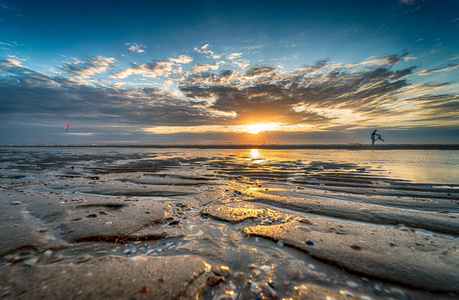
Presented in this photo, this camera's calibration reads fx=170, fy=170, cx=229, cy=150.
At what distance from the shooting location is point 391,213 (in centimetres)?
412

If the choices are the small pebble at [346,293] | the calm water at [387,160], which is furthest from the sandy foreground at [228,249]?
the calm water at [387,160]

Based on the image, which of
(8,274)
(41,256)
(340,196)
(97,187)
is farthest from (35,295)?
(340,196)

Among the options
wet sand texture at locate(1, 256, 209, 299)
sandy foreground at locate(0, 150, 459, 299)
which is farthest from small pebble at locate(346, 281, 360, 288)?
wet sand texture at locate(1, 256, 209, 299)

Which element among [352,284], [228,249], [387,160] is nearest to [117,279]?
[228,249]

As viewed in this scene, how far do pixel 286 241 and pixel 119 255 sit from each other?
105 inches

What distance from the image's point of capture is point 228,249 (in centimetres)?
277

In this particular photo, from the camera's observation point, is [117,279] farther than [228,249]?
No

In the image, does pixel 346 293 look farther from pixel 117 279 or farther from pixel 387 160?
pixel 387 160

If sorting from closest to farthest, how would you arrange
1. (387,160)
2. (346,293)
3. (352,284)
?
(346,293), (352,284), (387,160)

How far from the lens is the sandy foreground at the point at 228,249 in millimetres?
1913

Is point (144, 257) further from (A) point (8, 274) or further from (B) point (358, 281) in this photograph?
(B) point (358, 281)

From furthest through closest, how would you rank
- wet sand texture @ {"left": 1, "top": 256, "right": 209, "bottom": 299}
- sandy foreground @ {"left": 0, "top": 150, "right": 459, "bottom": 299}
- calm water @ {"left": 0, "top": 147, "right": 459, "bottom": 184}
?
1. calm water @ {"left": 0, "top": 147, "right": 459, "bottom": 184}
2. sandy foreground @ {"left": 0, "top": 150, "right": 459, "bottom": 299}
3. wet sand texture @ {"left": 1, "top": 256, "right": 209, "bottom": 299}

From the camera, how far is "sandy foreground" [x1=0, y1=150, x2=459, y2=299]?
1.91 meters

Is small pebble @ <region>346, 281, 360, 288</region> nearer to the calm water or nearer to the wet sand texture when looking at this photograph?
the wet sand texture
